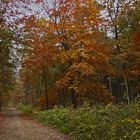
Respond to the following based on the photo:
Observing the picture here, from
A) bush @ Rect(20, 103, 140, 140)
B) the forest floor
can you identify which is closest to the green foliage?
bush @ Rect(20, 103, 140, 140)

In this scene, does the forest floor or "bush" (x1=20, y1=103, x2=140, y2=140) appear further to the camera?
the forest floor

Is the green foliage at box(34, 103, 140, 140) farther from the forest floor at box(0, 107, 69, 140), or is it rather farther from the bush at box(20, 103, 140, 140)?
the forest floor at box(0, 107, 69, 140)

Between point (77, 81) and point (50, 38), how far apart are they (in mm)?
5259

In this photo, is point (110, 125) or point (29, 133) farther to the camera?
point (29, 133)

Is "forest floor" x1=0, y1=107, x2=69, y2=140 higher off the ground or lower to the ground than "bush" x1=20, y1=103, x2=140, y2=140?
lower

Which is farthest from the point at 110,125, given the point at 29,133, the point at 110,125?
the point at 29,133

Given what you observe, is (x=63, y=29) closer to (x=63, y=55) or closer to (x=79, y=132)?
(x=63, y=55)

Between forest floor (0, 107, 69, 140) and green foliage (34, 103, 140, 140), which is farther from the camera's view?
forest floor (0, 107, 69, 140)

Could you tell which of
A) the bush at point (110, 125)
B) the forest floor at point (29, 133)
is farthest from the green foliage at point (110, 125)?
the forest floor at point (29, 133)

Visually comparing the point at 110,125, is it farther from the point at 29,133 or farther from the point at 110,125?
the point at 29,133

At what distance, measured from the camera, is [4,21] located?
2448 centimetres

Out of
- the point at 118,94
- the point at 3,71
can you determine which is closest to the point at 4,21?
the point at 3,71

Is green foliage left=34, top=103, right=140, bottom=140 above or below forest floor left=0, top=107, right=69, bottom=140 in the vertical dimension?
above

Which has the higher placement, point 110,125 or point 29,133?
point 110,125
